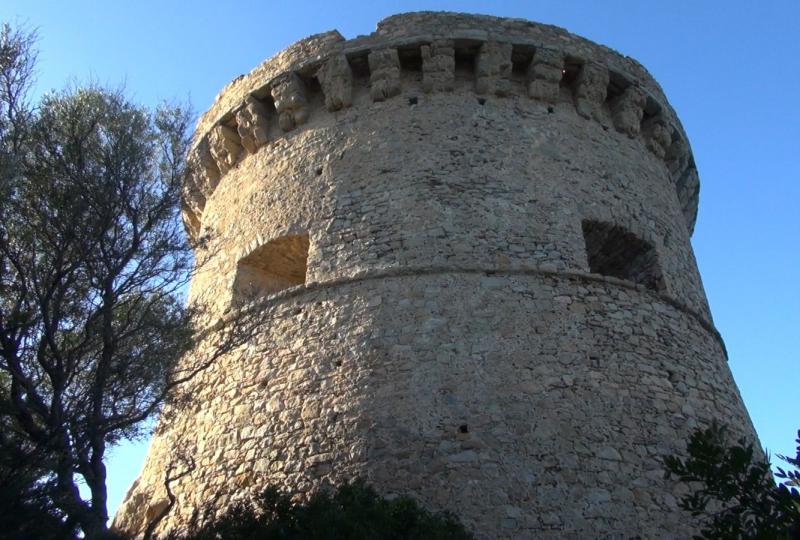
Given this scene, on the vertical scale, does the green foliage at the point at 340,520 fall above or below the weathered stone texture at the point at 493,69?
below

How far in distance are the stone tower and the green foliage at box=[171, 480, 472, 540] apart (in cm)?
48

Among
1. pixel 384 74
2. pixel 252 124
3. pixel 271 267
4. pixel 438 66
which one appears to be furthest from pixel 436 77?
pixel 271 267

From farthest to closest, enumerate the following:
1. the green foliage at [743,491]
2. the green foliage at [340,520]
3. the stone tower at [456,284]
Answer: the stone tower at [456,284], the green foliage at [340,520], the green foliage at [743,491]

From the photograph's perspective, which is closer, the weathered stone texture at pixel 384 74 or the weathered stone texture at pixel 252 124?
the weathered stone texture at pixel 384 74

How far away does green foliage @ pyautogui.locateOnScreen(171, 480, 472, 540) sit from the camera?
428 cm

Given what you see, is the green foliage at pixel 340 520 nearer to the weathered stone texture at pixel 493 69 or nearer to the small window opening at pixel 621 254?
the small window opening at pixel 621 254

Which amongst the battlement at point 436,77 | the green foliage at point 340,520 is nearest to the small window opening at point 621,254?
the battlement at point 436,77

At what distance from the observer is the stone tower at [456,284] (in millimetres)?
5309

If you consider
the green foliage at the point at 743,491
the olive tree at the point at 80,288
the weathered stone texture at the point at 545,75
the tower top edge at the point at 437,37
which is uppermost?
the tower top edge at the point at 437,37

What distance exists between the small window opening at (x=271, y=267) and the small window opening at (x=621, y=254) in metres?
2.56

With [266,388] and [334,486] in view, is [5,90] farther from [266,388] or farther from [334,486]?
[334,486]

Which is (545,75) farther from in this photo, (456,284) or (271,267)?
(271,267)

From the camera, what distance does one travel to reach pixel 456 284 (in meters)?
6.16

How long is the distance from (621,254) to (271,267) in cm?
322
